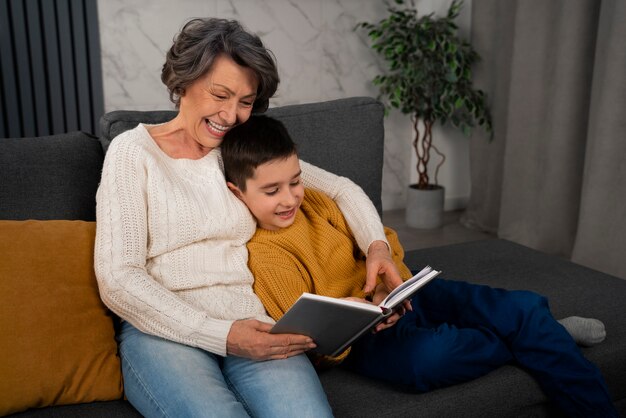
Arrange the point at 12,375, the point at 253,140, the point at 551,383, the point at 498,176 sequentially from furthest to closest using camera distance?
the point at 498,176 → the point at 253,140 → the point at 551,383 → the point at 12,375

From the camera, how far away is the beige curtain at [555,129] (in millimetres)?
2842

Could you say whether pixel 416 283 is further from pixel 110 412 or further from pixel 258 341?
pixel 110 412

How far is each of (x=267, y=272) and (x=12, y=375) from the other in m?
0.55

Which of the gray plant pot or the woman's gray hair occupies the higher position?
the woman's gray hair

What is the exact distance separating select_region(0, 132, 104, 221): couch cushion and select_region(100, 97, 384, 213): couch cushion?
10.3 inches

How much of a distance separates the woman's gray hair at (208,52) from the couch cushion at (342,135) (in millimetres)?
307

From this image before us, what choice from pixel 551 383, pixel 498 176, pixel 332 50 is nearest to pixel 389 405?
pixel 551 383

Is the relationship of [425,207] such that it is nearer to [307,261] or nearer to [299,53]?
[299,53]

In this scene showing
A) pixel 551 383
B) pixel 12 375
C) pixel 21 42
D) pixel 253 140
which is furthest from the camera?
pixel 21 42

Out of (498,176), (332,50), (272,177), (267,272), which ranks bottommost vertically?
(498,176)

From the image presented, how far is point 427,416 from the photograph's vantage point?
1283 millimetres

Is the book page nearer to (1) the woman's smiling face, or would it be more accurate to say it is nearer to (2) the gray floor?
(1) the woman's smiling face

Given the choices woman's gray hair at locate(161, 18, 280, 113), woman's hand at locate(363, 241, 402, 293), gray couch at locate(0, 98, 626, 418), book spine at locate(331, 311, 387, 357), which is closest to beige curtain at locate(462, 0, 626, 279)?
gray couch at locate(0, 98, 626, 418)

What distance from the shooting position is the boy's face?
1454 millimetres
